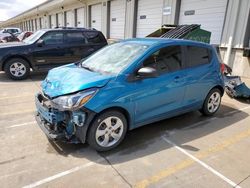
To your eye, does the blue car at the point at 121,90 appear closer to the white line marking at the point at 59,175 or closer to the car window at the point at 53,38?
the white line marking at the point at 59,175

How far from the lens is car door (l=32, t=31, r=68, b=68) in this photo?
789cm

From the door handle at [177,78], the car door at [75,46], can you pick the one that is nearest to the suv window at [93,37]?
the car door at [75,46]

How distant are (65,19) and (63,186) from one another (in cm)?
2343

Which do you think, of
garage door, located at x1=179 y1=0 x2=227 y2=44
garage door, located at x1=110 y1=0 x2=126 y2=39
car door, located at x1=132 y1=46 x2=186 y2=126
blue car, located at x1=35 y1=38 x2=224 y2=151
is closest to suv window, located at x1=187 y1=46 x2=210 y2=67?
blue car, located at x1=35 y1=38 x2=224 y2=151

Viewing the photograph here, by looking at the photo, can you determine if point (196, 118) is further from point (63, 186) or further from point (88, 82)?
point (63, 186)

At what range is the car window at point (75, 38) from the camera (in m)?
8.40

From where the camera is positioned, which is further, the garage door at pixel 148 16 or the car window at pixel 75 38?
the garage door at pixel 148 16

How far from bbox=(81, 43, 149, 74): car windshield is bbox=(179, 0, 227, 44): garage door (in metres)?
6.22

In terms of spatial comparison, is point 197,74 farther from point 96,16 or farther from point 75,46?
point 96,16

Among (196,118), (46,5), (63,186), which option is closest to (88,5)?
(46,5)

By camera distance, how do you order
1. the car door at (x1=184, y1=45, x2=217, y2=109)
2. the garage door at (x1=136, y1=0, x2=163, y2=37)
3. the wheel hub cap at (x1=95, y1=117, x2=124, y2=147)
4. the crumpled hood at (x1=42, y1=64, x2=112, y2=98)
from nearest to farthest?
the crumpled hood at (x1=42, y1=64, x2=112, y2=98)
the wheel hub cap at (x1=95, y1=117, x2=124, y2=147)
the car door at (x1=184, y1=45, x2=217, y2=109)
the garage door at (x1=136, y1=0, x2=163, y2=37)

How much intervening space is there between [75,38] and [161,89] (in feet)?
19.1

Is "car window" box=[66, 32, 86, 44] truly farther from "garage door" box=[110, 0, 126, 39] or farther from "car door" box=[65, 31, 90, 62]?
"garage door" box=[110, 0, 126, 39]

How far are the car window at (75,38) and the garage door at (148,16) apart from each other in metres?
4.79
